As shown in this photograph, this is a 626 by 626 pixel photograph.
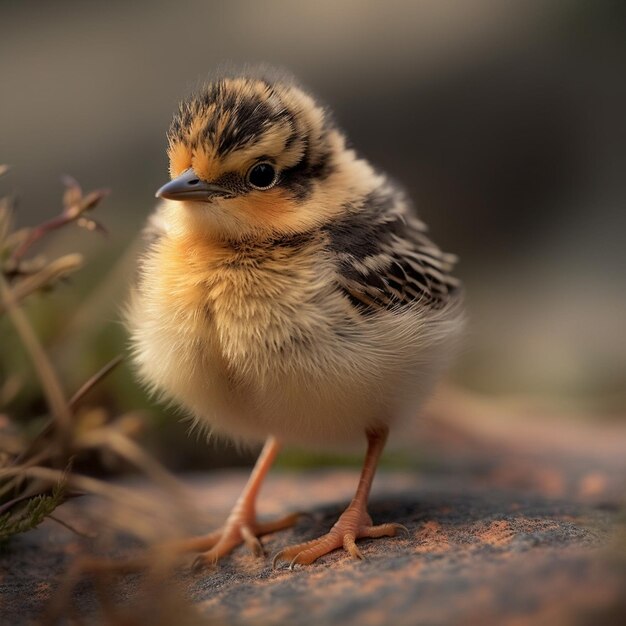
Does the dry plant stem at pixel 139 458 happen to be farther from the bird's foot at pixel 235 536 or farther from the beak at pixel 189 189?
the beak at pixel 189 189

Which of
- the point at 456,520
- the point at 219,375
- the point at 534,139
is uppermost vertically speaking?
the point at 534,139

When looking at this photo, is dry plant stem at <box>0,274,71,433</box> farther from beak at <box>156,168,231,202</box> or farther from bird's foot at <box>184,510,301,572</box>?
bird's foot at <box>184,510,301,572</box>

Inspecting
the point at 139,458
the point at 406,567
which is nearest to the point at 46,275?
the point at 139,458

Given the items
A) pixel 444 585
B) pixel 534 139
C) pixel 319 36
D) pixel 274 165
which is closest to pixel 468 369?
pixel 534 139

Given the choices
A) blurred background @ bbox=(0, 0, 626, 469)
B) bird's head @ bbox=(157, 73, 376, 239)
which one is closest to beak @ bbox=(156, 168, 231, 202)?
bird's head @ bbox=(157, 73, 376, 239)

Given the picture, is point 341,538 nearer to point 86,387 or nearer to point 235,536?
point 235,536

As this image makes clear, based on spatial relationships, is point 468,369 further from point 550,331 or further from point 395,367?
point 395,367
